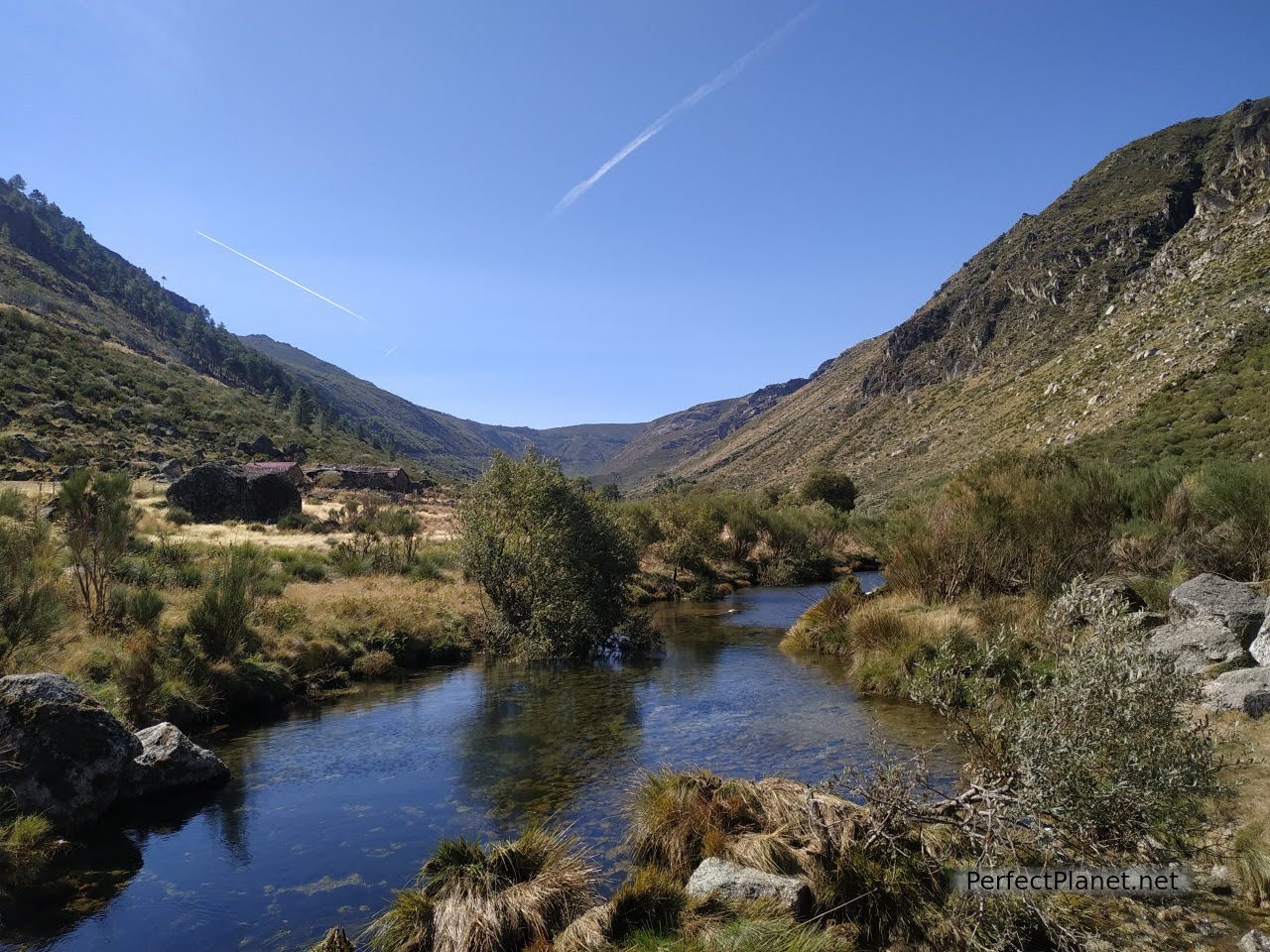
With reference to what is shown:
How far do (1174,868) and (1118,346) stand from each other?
71.7m

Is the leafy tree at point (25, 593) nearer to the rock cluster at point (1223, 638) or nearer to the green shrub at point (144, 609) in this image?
the green shrub at point (144, 609)

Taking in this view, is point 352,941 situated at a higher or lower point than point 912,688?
lower

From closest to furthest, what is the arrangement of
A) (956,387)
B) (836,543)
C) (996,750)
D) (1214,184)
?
(996,750)
(836,543)
(1214,184)
(956,387)

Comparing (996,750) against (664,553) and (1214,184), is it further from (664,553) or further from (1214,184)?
(1214,184)

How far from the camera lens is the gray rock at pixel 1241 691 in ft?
33.2

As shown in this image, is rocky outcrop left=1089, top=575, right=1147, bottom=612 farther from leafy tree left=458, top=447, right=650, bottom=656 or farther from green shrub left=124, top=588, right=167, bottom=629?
green shrub left=124, top=588, right=167, bottom=629

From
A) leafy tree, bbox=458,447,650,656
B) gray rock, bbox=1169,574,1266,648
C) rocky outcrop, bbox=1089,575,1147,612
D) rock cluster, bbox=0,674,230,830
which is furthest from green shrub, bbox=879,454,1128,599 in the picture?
rock cluster, bbox=0,674,230,830

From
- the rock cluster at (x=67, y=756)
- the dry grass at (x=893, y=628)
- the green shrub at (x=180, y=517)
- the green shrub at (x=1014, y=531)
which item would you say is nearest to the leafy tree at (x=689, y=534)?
the dry grass at (x=893, y=628)

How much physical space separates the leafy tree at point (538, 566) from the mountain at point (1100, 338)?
33.5 metres

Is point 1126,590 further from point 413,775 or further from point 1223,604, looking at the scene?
point 413,775

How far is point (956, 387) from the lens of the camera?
3944 inches

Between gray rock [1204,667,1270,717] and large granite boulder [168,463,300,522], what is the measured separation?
43.2m

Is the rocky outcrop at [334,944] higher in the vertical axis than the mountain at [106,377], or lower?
lower

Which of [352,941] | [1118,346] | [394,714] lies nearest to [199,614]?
[394,714]
